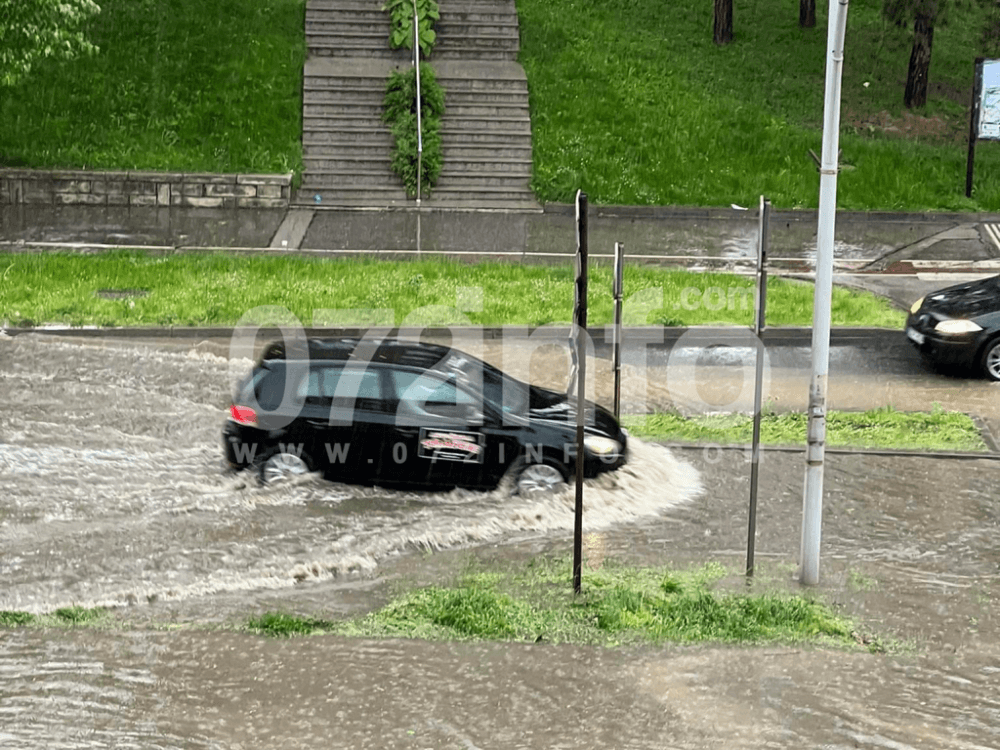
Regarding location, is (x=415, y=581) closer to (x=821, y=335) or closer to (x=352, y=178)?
(x=821, y=335)

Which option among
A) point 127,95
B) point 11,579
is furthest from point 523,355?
point 127,95

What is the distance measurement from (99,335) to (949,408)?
11096 millimetres

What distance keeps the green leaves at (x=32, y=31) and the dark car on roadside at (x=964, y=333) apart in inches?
615

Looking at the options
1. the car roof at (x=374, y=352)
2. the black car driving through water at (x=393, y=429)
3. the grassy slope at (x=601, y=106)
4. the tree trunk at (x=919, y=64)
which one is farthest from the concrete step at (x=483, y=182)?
the black car driving through water at (x=393, y=429)

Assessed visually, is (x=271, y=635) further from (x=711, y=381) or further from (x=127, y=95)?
(x=127, y=95)

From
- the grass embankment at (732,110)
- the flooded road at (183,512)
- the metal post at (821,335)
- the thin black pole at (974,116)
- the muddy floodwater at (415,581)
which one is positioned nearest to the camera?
the muddy floodwater at (415,581)

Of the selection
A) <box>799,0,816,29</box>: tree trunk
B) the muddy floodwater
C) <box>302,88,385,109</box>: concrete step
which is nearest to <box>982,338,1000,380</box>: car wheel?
the muddy floodwater

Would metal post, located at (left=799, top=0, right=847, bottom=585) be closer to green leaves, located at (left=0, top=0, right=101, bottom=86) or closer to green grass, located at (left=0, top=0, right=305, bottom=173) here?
green leaves, located at (left=0, top=0, right=101, bottom=86)

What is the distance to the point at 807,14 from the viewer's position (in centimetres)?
3441

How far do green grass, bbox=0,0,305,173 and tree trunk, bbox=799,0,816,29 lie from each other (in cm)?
1301

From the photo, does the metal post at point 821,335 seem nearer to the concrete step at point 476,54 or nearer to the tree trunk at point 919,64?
the concrete step at point 476,54

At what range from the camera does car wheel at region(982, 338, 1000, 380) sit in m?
16.7

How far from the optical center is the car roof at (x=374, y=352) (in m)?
12.5

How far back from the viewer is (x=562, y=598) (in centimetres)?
1016
